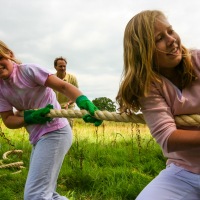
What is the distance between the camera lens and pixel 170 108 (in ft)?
5.71

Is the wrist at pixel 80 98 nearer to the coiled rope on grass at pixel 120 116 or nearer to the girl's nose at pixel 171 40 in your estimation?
the coiled rope on grass at pixel 120 116

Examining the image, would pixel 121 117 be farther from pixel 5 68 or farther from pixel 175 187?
pixel 5 68

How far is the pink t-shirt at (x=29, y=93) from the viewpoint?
2542 millimetres

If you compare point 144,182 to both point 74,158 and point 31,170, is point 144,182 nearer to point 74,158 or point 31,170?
point 74,158

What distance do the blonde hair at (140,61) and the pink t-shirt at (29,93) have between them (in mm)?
883

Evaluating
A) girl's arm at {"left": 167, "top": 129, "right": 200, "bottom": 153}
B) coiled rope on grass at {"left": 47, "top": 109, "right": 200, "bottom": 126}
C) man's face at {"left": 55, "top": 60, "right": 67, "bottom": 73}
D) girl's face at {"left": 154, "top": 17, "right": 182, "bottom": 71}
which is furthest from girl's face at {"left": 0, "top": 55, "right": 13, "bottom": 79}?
man's face at {"left": 55, "top": 60, "right": 67, "bottom": 73}

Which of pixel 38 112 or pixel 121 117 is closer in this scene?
pixel 121 117

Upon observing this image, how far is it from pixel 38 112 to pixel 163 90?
3.22 ft

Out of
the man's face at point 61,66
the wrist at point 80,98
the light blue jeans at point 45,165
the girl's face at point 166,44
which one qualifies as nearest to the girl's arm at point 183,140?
the girl's face at point 166,44

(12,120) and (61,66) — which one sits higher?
(61,66)

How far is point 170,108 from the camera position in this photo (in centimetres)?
174

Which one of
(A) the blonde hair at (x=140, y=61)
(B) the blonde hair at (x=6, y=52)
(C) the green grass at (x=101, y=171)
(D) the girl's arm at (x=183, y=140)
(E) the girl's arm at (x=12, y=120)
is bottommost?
(C) the green grass at (x=101, y=171)

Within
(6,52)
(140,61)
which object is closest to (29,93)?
(6,52)

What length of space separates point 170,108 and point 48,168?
39.1 inches
